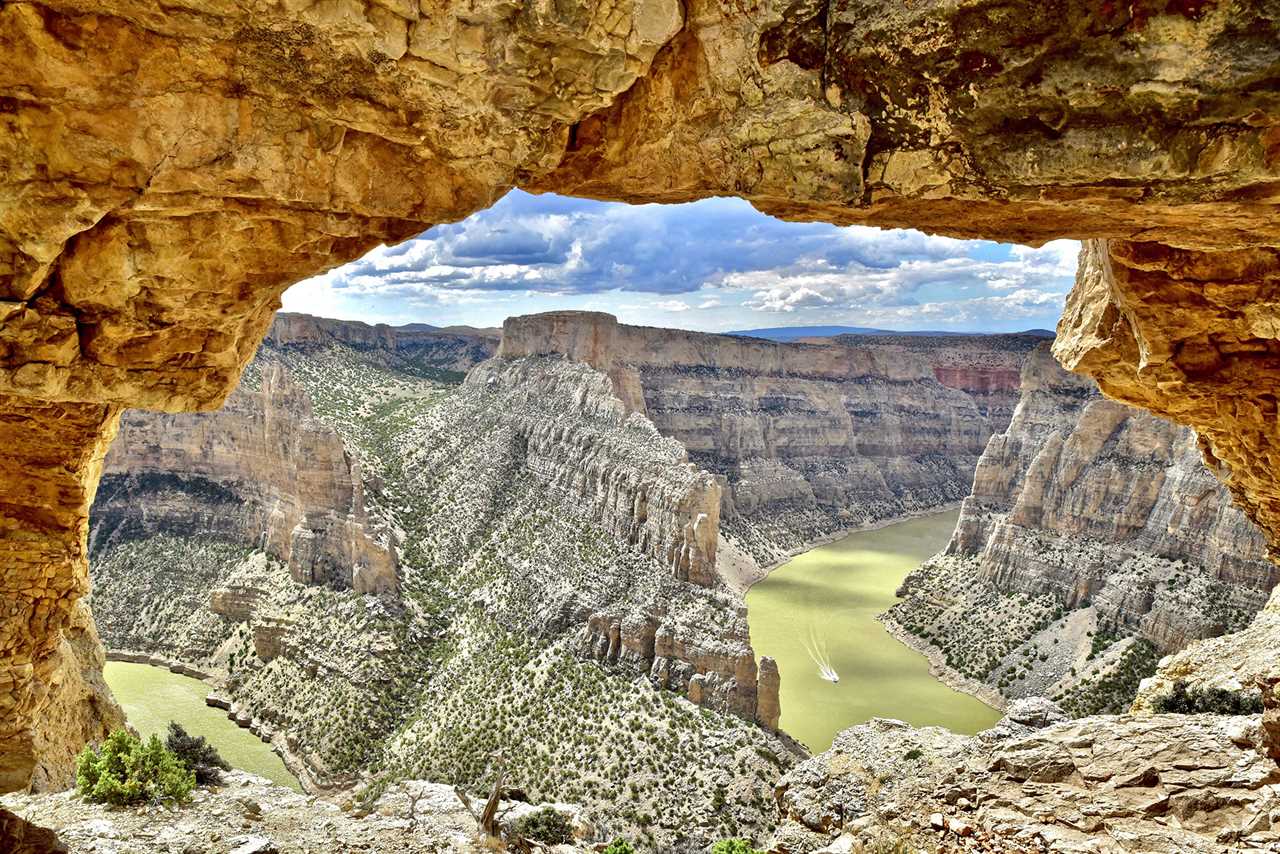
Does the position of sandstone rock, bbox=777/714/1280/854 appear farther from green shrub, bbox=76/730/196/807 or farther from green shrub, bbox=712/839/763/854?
green shrub, bbox=76/730/196/807

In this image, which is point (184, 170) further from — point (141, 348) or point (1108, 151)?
point (1108, 151)

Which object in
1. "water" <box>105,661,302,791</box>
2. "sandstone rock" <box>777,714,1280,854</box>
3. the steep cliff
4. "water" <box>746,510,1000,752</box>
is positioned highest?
the steep cliff

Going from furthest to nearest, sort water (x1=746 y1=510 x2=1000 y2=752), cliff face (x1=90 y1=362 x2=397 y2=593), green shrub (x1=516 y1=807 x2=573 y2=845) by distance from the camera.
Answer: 1. cliff face (x1=90 y1=362 x2=397 y2=593)
2. water (x1=746 y1=510 x2=1000 y2=752)
3. green shrub (x1=516 y1=807 x2=573 y2=845)

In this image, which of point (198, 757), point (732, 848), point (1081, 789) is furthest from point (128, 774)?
point (1081, 789)

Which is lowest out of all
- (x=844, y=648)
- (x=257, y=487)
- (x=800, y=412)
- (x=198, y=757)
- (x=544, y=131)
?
(x=844, y=648)

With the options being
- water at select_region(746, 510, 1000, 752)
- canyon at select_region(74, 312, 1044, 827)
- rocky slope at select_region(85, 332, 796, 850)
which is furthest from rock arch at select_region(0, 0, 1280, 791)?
water at select_region(746, 510, 1000, 752)

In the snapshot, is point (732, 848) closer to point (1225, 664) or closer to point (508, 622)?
point (1225, 664)
